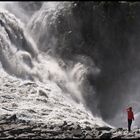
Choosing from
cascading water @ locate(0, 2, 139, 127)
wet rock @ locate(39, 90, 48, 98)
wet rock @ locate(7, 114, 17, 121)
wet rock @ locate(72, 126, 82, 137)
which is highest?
cascading water @ locate(0, 2, 139, 127)

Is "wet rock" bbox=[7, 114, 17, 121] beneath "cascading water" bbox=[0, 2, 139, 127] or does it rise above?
beneath

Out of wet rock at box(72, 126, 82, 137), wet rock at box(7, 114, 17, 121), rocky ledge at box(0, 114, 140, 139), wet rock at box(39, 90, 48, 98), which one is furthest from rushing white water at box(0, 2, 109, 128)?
wet rock at box(72, 126, 82, 137)

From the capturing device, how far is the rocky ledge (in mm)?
28156

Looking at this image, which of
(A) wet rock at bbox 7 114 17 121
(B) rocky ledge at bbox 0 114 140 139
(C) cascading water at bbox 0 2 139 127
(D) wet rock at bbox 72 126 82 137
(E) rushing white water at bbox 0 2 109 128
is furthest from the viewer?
(C) cascading water at bbox 0 2 139 127

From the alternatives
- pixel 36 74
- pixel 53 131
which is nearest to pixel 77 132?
pixel 53 131

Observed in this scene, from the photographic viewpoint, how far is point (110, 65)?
165 ft

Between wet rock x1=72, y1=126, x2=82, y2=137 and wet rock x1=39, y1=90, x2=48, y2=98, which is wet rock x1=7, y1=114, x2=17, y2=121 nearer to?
wet rock x1=72, y1=126, x2=82, y2=137

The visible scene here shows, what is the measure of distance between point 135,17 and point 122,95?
7.32m

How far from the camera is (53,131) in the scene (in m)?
29.5

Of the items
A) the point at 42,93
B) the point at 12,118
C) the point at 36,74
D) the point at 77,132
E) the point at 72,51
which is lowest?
the point at 77,132

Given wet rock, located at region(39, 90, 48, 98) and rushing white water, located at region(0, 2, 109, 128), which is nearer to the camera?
rushing white water, located at region(0, 2, 109, 128)

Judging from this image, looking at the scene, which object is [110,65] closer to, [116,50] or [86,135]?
[116,50]

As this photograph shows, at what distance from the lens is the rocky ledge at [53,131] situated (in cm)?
2816

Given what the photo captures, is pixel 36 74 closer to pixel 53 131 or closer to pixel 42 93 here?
pixel 42 93
